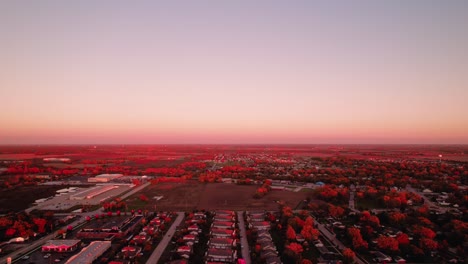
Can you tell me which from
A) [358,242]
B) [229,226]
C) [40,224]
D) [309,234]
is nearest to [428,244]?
[358,242]

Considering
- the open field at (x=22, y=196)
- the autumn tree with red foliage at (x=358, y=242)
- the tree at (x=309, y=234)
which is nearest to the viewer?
the autumn tree with red foliage at (x=358, y=242)

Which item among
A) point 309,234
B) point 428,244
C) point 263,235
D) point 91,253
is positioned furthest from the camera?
point 263,235

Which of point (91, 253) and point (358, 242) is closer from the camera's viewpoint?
point (91, 253)

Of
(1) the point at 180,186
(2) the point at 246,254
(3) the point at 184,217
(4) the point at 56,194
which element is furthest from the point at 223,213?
(4) the point at 56,194

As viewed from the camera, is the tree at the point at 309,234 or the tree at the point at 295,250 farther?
the tree at the point at 309,234

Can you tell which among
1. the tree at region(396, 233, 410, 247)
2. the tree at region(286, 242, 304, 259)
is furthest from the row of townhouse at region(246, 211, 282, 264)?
the tree at region(396, 233, 410, 247)

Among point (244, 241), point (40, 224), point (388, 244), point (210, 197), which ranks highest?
point (40, 224)

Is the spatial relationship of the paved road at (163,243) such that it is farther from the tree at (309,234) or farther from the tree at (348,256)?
the tree at (348,256)

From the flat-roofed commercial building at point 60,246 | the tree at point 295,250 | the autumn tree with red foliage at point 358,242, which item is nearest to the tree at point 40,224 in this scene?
the flat-roofed commercial building at point 60,246

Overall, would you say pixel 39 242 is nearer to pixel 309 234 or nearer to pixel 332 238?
pixel 309 234
